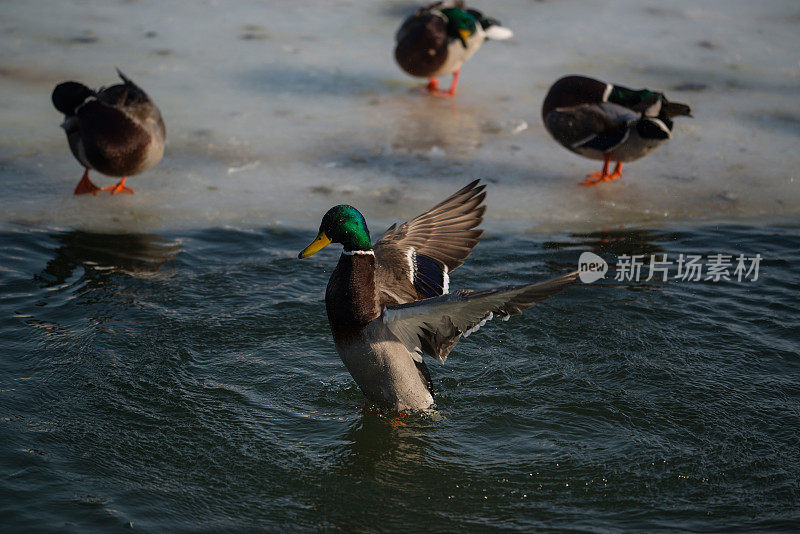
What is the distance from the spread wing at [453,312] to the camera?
3549 millimetres

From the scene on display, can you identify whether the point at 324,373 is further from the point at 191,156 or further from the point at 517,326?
the point at 191,156

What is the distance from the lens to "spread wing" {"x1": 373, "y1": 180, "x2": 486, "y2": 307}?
4699 mm

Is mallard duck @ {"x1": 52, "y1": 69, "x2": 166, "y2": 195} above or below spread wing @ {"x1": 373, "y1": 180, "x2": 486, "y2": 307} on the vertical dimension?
above

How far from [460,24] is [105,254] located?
13.3 ft

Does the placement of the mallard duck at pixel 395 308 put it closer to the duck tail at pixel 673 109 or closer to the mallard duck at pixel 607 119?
the mallard duck at pixel 607 119

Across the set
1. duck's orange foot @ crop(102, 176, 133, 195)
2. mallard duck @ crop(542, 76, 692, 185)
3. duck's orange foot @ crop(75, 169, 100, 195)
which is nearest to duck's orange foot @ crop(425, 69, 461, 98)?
mallard duck @ crop(542, 76, 692, 185)

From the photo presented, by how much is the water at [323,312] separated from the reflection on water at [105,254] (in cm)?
2

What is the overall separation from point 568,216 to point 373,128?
210 centimetres

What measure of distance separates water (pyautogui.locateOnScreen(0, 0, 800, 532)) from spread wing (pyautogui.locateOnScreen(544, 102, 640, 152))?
37 cm

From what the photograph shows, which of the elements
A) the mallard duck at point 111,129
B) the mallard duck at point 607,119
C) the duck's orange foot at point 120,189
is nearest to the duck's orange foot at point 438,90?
the mallard duck at point 607,119

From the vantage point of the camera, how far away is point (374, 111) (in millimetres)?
8203

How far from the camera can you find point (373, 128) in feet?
25.7

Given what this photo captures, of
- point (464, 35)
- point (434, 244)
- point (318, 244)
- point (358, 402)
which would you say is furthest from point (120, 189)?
point (464, 35)

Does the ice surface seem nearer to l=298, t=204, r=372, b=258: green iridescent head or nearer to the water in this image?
the water
